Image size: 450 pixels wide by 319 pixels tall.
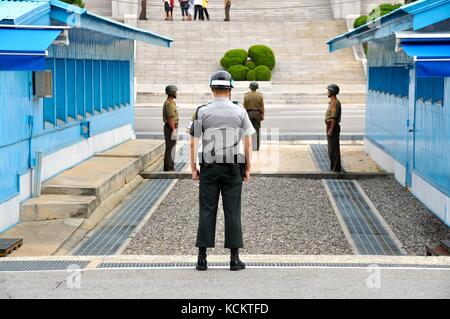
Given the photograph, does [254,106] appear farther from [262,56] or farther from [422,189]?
[262,56]

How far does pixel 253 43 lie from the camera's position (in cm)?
4481

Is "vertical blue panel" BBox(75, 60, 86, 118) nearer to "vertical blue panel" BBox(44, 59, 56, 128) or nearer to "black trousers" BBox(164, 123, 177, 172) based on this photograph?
"black trousers" BBox(164, 123, 177, 172)

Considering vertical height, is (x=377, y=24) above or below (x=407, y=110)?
above

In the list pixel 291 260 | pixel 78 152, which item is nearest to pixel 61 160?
pixel 78 152

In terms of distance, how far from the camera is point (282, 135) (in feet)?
87.5

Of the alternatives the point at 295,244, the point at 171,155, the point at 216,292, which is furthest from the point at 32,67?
the point at 171,155

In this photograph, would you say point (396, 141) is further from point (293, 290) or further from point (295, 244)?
point (293, 290)

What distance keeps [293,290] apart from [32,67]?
3199 mm

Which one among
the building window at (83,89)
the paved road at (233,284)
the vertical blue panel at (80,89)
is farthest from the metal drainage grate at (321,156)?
the paved road at (233,284)

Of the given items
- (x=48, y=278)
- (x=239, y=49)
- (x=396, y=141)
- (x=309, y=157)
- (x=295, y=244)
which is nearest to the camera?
(x=48, y=278)

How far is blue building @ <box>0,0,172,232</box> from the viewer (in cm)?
982

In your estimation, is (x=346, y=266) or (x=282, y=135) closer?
(x=346, y=266)

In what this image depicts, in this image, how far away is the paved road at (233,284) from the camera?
7.88m

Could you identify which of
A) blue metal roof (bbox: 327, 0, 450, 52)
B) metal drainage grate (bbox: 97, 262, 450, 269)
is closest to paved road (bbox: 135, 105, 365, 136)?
blue metal roof (bbox: 327, 0, 450, 52)
